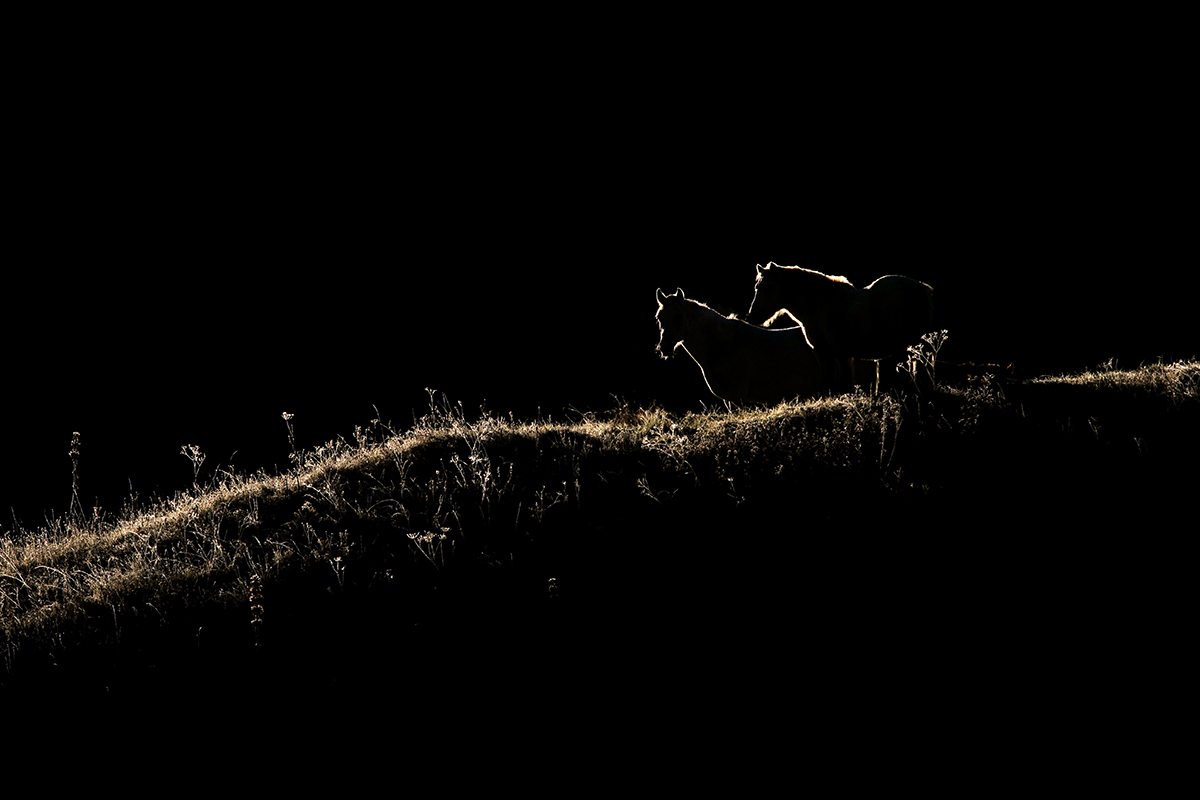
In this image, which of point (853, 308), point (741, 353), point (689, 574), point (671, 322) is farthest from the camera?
point (741, 353)

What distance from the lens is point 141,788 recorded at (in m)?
2.82

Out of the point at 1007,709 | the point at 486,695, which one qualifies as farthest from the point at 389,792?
the point at 1007,709

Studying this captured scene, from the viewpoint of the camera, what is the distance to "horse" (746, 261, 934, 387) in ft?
21.0

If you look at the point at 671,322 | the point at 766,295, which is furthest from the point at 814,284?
the point at 671,322

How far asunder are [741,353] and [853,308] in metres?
2.44

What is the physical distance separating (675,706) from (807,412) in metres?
3.45

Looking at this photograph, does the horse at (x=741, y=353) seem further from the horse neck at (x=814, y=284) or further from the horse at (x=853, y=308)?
the horse neck at (x=814, y=284)

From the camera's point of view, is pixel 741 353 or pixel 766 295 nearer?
pixel 766 295

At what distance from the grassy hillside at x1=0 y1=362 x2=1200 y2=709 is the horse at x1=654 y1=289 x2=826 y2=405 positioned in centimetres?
322

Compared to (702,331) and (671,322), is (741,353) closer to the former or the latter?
(702,331)

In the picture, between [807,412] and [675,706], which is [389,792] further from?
[807,412]

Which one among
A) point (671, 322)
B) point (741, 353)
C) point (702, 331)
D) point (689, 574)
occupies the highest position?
point (671, 322)

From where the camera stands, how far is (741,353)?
8.92 m

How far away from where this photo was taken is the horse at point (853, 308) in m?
6.41
